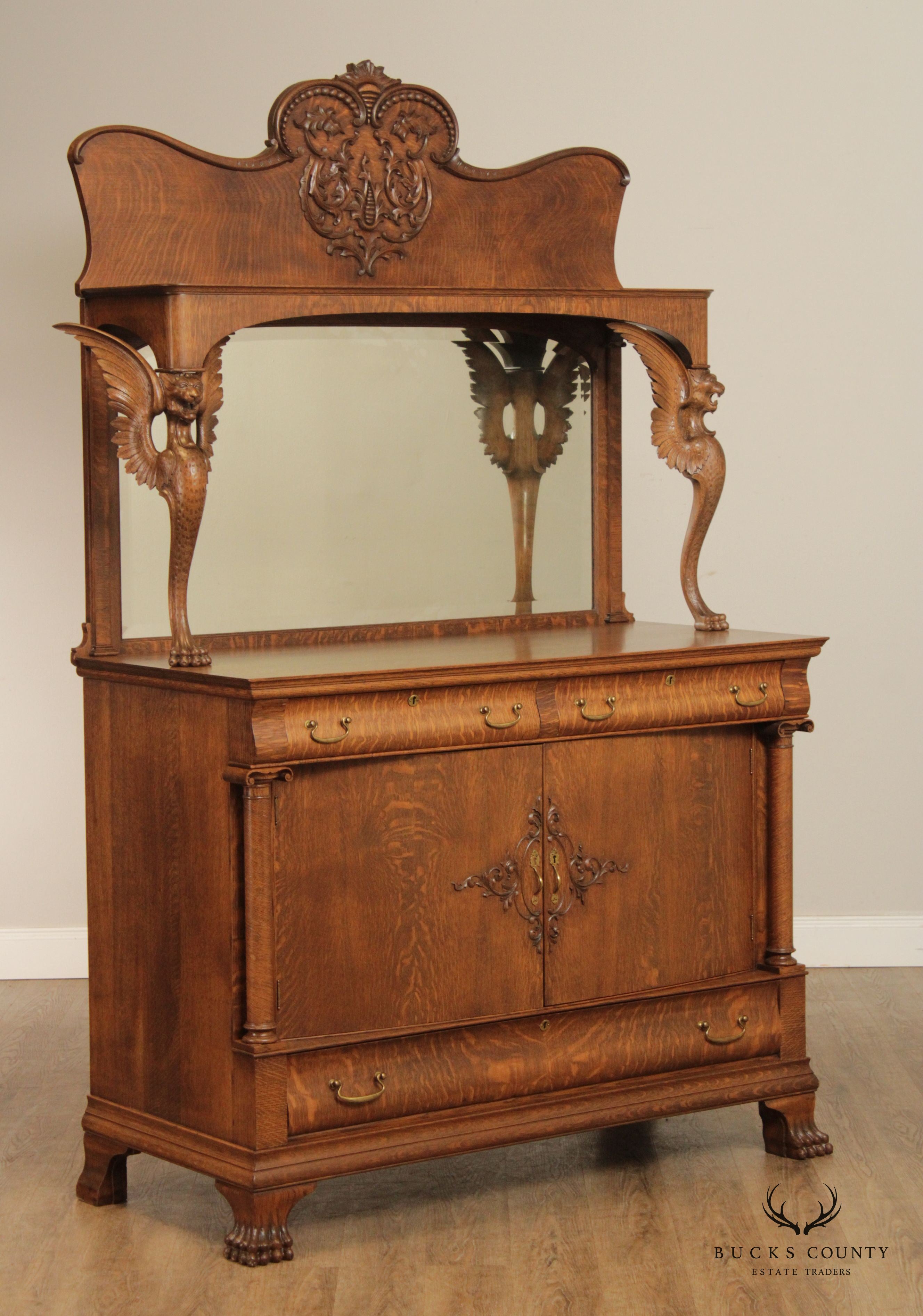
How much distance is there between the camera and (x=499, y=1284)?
2938 mm

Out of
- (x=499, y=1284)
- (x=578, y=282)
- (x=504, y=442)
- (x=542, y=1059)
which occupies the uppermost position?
(x=578, y=282)

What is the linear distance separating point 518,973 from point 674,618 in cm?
180

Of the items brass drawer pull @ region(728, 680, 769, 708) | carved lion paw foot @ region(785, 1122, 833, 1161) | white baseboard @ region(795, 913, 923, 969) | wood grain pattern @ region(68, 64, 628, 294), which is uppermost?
wood grain pattern @ region(68, 64, 628, 294)

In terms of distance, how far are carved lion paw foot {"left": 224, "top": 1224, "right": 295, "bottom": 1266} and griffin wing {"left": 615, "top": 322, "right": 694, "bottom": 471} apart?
5.66ft

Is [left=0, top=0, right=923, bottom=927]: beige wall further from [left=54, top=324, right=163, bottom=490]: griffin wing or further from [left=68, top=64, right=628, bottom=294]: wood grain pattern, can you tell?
[left=54, top=324, right=163, bottom=490]: griffin wing

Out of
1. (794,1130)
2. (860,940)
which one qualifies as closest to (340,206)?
(794,1130)

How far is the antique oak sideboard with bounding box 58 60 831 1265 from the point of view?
10.0 ft

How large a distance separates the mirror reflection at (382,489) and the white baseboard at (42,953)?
5.22 ft

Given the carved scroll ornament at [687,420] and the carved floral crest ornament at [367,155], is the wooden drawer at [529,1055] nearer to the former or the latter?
the carved scroll ornament at [687,420]

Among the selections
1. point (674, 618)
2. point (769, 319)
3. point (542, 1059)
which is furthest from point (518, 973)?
point (769, 319)

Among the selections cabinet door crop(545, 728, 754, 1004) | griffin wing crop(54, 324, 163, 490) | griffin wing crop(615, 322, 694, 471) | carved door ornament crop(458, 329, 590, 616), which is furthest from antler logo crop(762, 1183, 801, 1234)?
griffin wing crop(54, 324, 163, 490)

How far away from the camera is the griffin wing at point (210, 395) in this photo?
10.3ft

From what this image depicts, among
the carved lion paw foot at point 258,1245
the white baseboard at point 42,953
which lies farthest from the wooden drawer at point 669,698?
the white baseboard at point 42,953

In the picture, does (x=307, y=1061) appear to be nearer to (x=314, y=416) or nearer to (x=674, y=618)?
(x=314, y=416)
